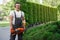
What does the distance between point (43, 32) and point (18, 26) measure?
2.57 feet

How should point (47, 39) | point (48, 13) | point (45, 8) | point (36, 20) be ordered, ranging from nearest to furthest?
1. point (47, 39)
2. point (36, 20)
3. point (45, 8)
4. point (48, 13)

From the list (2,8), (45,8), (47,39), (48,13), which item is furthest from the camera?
(2,8)

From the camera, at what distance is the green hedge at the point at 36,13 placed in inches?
597

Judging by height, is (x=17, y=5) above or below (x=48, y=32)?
above

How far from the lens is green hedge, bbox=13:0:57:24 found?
597 inches

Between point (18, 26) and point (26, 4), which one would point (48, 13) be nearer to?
point (26, 4)

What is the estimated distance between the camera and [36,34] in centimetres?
733

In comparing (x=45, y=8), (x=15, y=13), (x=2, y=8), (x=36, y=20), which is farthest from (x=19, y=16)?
(x=2, y=8)

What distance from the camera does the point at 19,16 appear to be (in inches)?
296

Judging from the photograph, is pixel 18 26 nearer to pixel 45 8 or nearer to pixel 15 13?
pixel 15 13

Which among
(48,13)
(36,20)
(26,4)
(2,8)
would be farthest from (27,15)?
(2,8)

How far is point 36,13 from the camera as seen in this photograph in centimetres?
1858

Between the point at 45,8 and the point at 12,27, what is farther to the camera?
the point at 45,8

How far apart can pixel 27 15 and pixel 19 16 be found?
25.5 feet
